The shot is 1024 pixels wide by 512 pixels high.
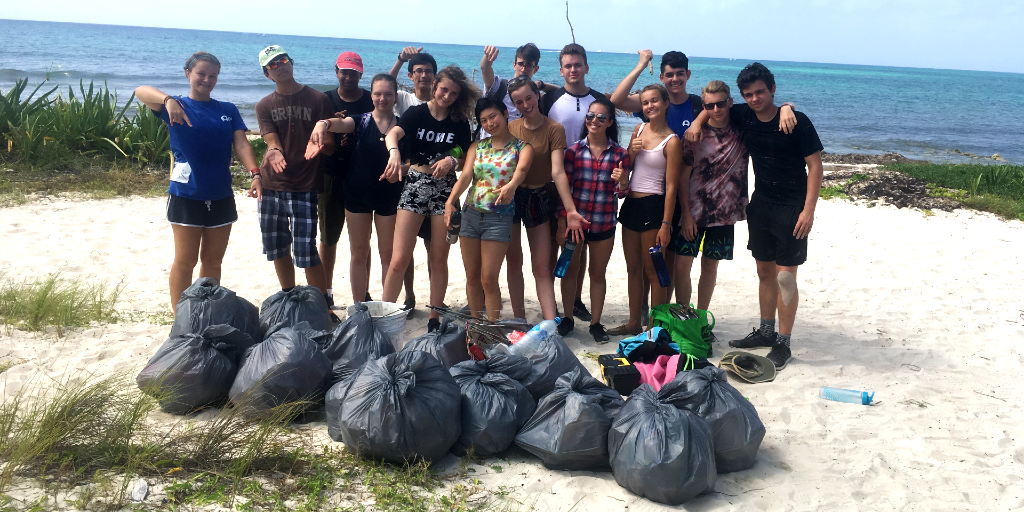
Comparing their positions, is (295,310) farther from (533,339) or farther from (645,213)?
(645,213)

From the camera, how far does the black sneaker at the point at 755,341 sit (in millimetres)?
4852

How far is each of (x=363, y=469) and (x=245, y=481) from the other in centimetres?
48

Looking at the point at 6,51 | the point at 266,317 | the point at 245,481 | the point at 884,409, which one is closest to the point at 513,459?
the point at 245,481

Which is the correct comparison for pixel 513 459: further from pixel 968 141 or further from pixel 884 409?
pixel 968 141

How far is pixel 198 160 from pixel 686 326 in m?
3.31

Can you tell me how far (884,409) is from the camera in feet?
13.1

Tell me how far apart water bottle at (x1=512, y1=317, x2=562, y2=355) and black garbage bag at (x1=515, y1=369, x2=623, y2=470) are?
2.40ft

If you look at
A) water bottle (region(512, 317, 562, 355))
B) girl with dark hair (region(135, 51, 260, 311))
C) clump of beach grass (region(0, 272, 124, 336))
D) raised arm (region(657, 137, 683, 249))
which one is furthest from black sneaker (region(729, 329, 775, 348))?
clump of beach grass (region(0, 272, 124, 336))

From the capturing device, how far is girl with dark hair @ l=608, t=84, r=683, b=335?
4578 mm

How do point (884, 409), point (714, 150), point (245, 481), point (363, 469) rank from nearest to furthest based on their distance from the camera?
point (245, 481) < point (363, 469) < point (884, 409) < point (714, 150)

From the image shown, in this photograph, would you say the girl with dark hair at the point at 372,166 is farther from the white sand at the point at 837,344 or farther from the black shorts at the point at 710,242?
the black shorts at the point at 710,242

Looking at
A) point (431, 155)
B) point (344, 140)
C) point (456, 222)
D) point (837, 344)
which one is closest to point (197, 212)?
point (344, 140)

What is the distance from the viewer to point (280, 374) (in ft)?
11.1

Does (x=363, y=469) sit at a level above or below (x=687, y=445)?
below
